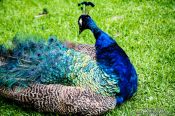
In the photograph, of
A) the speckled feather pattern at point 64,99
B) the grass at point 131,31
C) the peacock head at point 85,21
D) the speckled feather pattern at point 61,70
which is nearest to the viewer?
the speckled feather pattern at point 64,99

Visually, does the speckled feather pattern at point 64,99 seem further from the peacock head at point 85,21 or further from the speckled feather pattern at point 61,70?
the peacock head at point 85,21

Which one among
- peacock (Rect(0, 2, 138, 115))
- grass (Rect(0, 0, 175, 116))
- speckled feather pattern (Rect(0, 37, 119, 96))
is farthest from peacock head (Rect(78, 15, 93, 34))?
grass (Rect(0, 0, 175, 116))

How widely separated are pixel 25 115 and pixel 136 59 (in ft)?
5.03

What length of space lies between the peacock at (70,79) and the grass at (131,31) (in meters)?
0.22

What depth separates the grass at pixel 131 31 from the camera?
3924 mm

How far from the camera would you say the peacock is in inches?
141

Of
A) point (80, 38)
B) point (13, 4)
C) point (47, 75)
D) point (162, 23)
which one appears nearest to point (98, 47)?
point (47, 75)

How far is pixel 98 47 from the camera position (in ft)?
12.8

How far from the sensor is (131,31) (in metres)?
5.38

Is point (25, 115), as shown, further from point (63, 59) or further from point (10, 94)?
point (63, 59)

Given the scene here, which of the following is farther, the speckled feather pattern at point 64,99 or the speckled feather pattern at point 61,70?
the speckled feather pattern at point 61,70

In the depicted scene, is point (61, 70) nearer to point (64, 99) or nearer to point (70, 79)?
point (70, 79)

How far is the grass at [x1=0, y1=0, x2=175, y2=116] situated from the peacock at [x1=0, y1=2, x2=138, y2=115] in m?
0.22

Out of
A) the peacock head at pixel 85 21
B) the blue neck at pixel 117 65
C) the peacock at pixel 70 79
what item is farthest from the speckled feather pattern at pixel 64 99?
the peacock head at pixel 85 21
